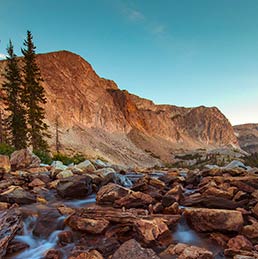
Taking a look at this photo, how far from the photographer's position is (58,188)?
7797 mm

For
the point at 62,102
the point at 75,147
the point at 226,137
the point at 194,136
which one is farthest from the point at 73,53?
the point at 226,137

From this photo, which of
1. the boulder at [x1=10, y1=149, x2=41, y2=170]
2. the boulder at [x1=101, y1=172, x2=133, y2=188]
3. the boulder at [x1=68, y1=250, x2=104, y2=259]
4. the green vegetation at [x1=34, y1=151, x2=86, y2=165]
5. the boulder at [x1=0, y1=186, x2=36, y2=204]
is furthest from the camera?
the green vegetation at [x1=34, y1=151, x2=86, y2=165]

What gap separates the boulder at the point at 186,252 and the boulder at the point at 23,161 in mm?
9589

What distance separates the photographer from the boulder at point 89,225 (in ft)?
15.4

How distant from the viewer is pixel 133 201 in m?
6.25

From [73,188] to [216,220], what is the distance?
16.1 feet

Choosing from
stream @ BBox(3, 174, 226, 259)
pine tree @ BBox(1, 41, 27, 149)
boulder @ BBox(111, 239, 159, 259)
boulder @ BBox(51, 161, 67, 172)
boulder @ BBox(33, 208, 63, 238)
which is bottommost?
stream @ BBox(3, 174, 226, 259)

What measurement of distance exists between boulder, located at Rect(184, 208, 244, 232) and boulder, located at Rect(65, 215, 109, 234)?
6.77 ft

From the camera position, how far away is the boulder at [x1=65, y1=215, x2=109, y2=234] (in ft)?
15.4

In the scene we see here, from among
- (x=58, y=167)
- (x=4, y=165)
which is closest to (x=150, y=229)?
(x=4, y=165)

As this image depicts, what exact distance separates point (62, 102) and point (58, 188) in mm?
59426

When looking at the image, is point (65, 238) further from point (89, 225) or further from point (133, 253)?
point (133, 253)

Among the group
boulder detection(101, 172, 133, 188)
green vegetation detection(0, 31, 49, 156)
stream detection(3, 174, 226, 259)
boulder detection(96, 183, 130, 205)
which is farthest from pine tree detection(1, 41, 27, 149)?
stream detection(3, 174, 226, 259)

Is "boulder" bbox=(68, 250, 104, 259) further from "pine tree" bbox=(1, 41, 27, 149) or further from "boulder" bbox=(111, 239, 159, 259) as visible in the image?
"pine tree" bbox=(1, 41, 27, 149)
